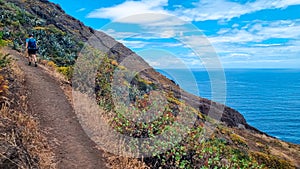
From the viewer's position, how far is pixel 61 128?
7.96 m

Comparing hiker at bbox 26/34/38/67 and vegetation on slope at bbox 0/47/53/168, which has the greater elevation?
hiker at bbox 26/34/38/67

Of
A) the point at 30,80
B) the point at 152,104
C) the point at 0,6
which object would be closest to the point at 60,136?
the point at 152,104

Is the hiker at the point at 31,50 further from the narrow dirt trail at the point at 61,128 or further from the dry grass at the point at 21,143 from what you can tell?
the dry grass at the point at 21,143

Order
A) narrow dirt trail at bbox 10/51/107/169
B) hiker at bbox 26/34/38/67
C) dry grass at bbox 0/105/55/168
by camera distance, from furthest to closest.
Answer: hiker at bbox 26/34/38/67 < narrow dirt trail at bbox 10/51/107/169 < dry grass at bbox 0/105/55/168

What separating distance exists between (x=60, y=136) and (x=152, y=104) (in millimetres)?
3327

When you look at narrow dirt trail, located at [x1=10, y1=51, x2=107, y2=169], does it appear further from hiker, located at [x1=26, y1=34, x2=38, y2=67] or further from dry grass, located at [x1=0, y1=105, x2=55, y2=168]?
hiker, located at [x1=26, y1=34, x2=38, y2=67]

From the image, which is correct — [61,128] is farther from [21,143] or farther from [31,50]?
[31,50]

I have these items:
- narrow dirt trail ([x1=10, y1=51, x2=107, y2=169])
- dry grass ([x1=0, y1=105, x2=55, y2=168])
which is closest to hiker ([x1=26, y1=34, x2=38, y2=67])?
narrow dirt trail ([x1=10, y1=51, x2=107, y2=169])

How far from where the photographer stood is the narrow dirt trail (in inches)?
262

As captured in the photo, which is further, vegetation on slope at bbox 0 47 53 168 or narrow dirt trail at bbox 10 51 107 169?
narrow dirt trail at bbox 10 51 107 169

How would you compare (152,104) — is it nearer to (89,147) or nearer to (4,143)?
(89,147)

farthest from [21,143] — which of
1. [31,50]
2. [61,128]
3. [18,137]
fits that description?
[31,50]

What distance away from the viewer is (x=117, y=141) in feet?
25.0

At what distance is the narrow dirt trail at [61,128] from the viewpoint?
6.66 metres
